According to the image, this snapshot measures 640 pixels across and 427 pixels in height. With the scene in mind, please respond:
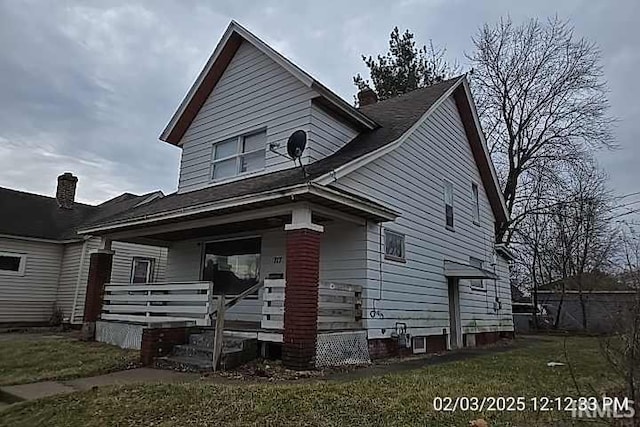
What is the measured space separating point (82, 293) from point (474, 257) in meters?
15.3

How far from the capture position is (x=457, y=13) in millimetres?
15867

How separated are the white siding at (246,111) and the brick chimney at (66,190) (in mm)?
12521

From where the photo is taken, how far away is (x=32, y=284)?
19172 mm

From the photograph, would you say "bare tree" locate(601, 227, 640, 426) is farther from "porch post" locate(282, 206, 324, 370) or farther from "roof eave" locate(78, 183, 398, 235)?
"roof eave" locate(78, 183, 398, 235)

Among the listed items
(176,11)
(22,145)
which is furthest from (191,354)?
(22,145)

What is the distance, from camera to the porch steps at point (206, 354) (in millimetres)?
7887

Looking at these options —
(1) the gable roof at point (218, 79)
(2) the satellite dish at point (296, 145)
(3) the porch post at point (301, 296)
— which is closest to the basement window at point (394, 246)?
(3) the porch post at point (301, 296)

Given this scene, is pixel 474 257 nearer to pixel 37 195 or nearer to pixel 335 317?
pixel 335 317

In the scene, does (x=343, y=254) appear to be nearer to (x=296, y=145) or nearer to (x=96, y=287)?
(x=296, y=145)

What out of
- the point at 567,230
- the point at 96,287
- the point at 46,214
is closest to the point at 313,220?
the point at 96,287

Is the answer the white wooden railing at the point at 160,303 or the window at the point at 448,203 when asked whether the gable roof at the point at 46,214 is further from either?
the window at the point at 448,203

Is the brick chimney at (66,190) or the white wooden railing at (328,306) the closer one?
the white wooden railing at (328,306)

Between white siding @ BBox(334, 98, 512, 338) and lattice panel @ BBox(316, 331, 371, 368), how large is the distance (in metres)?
0.53

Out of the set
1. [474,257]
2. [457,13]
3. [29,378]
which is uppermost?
[457,13]
